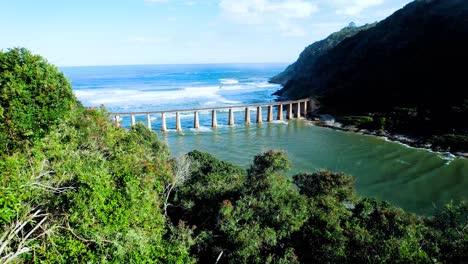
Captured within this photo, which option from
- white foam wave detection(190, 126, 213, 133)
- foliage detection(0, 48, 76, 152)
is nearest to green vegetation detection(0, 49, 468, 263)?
foliage detection(0, 48, 76, 152)

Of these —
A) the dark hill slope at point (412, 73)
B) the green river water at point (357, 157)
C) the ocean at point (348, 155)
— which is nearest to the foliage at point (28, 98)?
the ocean at point (348, 155)

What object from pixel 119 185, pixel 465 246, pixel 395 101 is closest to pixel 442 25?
pixel 395 101

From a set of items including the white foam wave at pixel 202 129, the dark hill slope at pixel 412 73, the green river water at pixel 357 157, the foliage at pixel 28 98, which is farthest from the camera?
the white foam wave at pixel 202 129

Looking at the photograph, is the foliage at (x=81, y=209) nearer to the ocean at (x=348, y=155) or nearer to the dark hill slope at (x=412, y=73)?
the ocean at (x=348, y=155)

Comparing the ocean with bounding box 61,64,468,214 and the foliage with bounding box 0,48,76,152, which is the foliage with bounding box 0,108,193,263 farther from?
the ocean with bounding box 61,64,468,214

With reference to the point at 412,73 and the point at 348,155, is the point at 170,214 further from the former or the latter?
the point at 412,73
